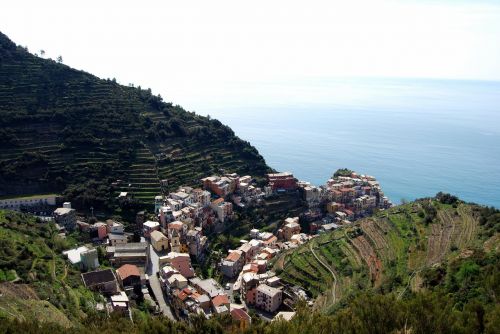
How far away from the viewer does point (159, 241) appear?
104ft

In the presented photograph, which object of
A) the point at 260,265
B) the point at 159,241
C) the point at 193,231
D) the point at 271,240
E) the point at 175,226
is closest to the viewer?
the point at 260,265

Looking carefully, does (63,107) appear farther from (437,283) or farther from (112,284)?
(437,283)

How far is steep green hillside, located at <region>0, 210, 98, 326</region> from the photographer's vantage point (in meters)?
17.8

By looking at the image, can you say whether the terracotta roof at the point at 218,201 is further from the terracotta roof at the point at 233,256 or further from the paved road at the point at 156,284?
the paved road at the point at 156,284

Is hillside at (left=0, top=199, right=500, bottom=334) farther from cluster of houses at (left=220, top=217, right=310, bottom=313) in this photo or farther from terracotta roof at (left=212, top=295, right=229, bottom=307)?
terracotta roof at (left=212, top=295, right=229, bottom=307)

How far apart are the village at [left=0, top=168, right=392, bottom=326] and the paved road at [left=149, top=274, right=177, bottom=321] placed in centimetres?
6

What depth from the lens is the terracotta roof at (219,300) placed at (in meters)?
24.9

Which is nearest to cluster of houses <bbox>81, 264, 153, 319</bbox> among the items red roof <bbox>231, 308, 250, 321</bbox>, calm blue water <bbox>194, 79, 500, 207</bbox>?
red roof <bbox>231, 308, 250, 321</bbox>

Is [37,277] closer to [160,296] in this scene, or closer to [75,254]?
[75,254]

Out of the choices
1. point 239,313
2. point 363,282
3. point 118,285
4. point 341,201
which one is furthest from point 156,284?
point 341,201

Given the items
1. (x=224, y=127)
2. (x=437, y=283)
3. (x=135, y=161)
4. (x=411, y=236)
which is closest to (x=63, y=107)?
(x=135, y=161)

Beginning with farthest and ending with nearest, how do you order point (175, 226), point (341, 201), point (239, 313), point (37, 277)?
point (341, 201) → point (175, 226) → point (239, 313) → point (37, 277)

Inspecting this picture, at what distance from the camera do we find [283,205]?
4075cm

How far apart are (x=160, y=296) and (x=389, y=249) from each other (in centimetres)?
1444
